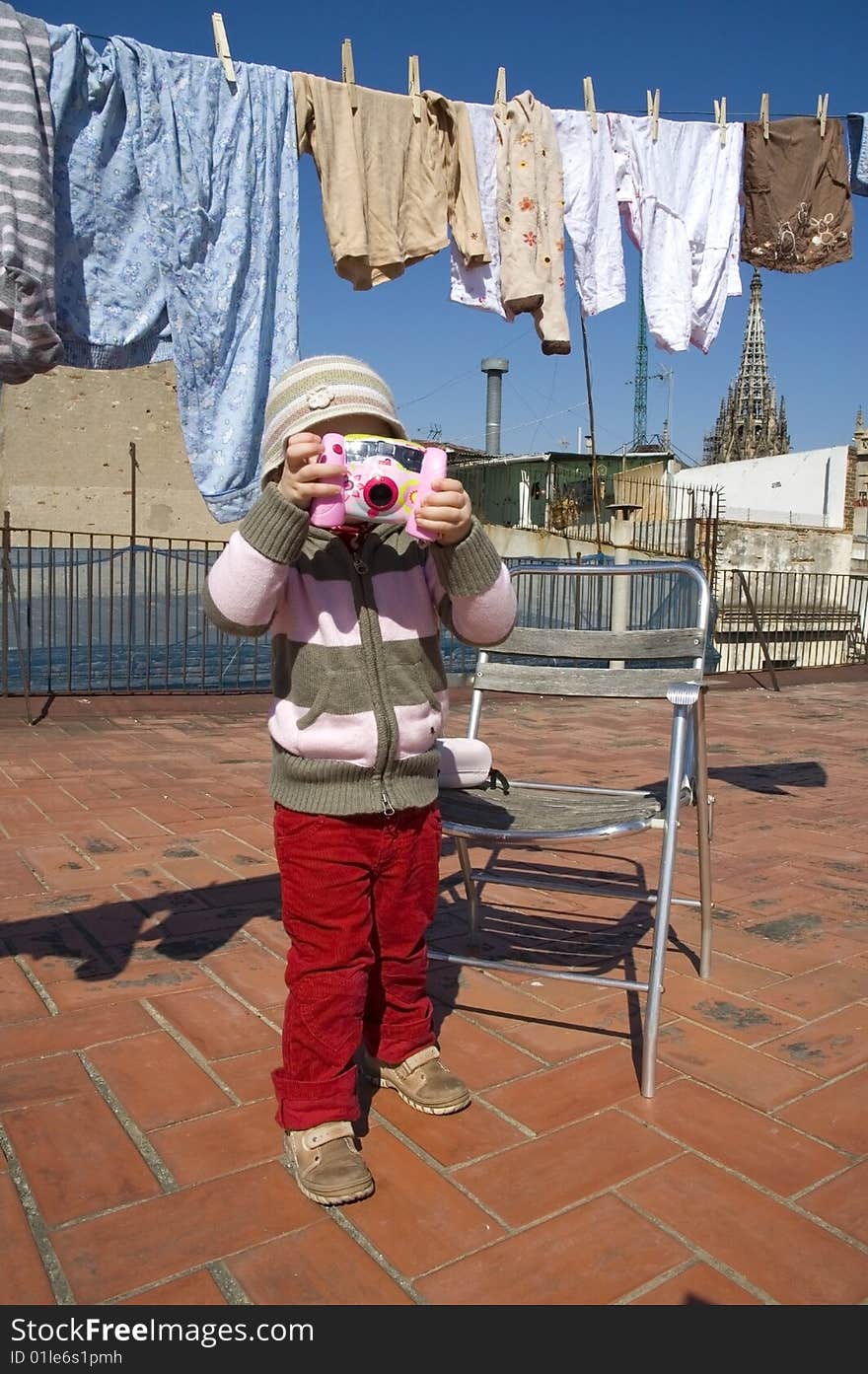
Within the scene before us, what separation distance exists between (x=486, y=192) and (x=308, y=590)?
2976 mm

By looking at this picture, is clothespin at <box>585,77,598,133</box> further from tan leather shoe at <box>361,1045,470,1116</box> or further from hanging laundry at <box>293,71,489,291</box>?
tan leather shoe at <box>361,1045,470,1116</box>

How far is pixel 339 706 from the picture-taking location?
69.0 inches

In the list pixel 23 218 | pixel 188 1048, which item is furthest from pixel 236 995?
pixel 23 218

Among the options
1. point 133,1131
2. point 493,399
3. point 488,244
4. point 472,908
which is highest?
point 493,399

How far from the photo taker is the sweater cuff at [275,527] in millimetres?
1661

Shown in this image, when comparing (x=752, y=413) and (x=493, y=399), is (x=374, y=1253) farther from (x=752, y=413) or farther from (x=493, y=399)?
(x=752, y=413)

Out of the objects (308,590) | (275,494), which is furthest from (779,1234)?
(275,494)

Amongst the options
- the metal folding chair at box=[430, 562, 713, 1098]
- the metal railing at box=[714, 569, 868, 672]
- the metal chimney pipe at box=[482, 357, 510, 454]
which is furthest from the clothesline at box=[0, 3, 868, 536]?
the metal chimney pipe at box=[482, 357, 510, 454]

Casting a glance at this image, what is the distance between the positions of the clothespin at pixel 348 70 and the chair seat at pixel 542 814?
2.64m

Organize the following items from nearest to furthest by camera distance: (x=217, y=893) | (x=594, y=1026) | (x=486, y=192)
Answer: (x=594, y=1026) → (x=217, y=893) → (x=486, y=192)

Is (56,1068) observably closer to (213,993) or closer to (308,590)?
(213,993)

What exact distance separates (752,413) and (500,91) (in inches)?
3136

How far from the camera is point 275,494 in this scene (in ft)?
5.48

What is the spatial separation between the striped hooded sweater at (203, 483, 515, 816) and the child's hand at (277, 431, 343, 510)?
62 millimetres
